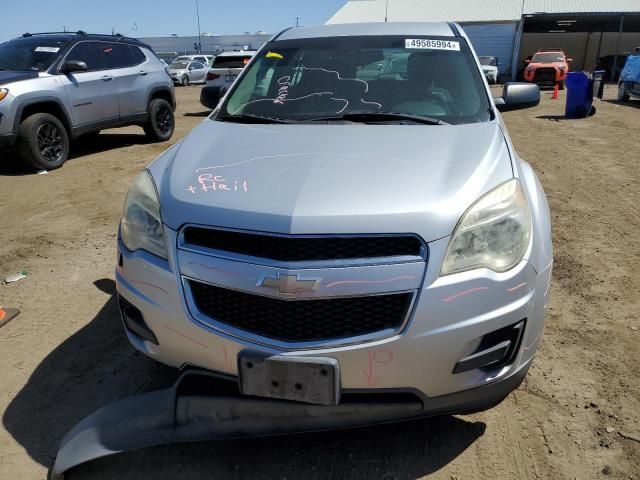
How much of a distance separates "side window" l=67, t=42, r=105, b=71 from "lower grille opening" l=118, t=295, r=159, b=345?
7.02m

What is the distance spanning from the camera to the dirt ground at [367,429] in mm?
2283

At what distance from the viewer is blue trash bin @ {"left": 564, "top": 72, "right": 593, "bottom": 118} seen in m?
12.9

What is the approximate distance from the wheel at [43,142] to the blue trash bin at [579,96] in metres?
11.2

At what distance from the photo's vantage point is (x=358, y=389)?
198 centimetres

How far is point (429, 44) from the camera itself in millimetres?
3547

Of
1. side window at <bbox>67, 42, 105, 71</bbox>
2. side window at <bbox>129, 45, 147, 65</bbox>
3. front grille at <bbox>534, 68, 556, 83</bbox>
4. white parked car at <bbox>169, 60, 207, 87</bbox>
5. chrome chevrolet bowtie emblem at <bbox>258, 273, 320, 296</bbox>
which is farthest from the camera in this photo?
white parked car at <bbox>169, 60, 207, 87</bbox>

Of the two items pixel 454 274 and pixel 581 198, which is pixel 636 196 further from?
pixel 454 274

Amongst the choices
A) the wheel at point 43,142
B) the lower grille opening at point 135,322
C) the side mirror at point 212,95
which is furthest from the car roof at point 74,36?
the lower grille opening at point 135,322

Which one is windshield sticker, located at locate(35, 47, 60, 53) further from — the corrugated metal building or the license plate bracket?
the corrugated metal building

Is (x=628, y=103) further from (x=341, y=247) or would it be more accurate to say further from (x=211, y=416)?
(x=211, y=416)

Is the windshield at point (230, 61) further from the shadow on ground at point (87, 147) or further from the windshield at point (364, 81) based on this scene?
the windshield at point (364, 81)

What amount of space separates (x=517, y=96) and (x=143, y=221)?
298 cm

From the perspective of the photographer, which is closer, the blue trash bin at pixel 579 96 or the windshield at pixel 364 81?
the windshield at pixel 364 81

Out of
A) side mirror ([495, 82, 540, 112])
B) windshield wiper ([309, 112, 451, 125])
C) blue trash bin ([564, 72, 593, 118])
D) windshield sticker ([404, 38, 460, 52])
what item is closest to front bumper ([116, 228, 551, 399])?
windshield wiper ([309, 112, 451, 125])
